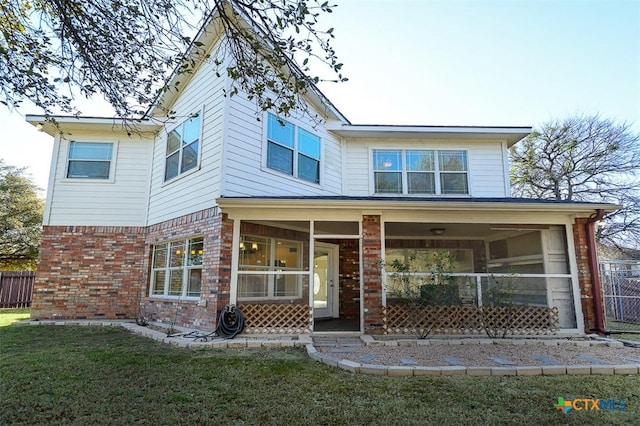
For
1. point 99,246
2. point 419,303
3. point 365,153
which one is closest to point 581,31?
point 365,153

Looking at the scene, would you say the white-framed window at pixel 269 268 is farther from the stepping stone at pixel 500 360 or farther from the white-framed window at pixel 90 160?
the white-framed window at pixel 90 160

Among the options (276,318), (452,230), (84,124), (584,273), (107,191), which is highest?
(84,124)

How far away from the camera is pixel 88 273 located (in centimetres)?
962

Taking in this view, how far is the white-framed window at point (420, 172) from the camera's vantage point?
10.7m

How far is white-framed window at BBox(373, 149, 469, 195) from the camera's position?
10.7 m

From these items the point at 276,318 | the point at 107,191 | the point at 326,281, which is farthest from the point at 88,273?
the point at 326,281

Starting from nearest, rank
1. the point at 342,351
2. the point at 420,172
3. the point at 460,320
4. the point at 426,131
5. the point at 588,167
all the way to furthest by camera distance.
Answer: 1. the point at 342,351
2. the point at 460,320
3. the point at 426,131
4. the point at 420,172
5. the point at 588,167

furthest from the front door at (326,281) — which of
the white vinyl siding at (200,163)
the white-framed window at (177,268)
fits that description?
the white vinyl siding at (200,163)

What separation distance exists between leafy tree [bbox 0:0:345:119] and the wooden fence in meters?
13.0

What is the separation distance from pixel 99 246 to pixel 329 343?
7.16m

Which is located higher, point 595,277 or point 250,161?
point 250,161

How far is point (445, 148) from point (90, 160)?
33.8 ft

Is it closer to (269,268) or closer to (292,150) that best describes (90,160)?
(292,150)

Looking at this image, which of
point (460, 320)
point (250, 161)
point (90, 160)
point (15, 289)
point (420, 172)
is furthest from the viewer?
point (15, 289)
